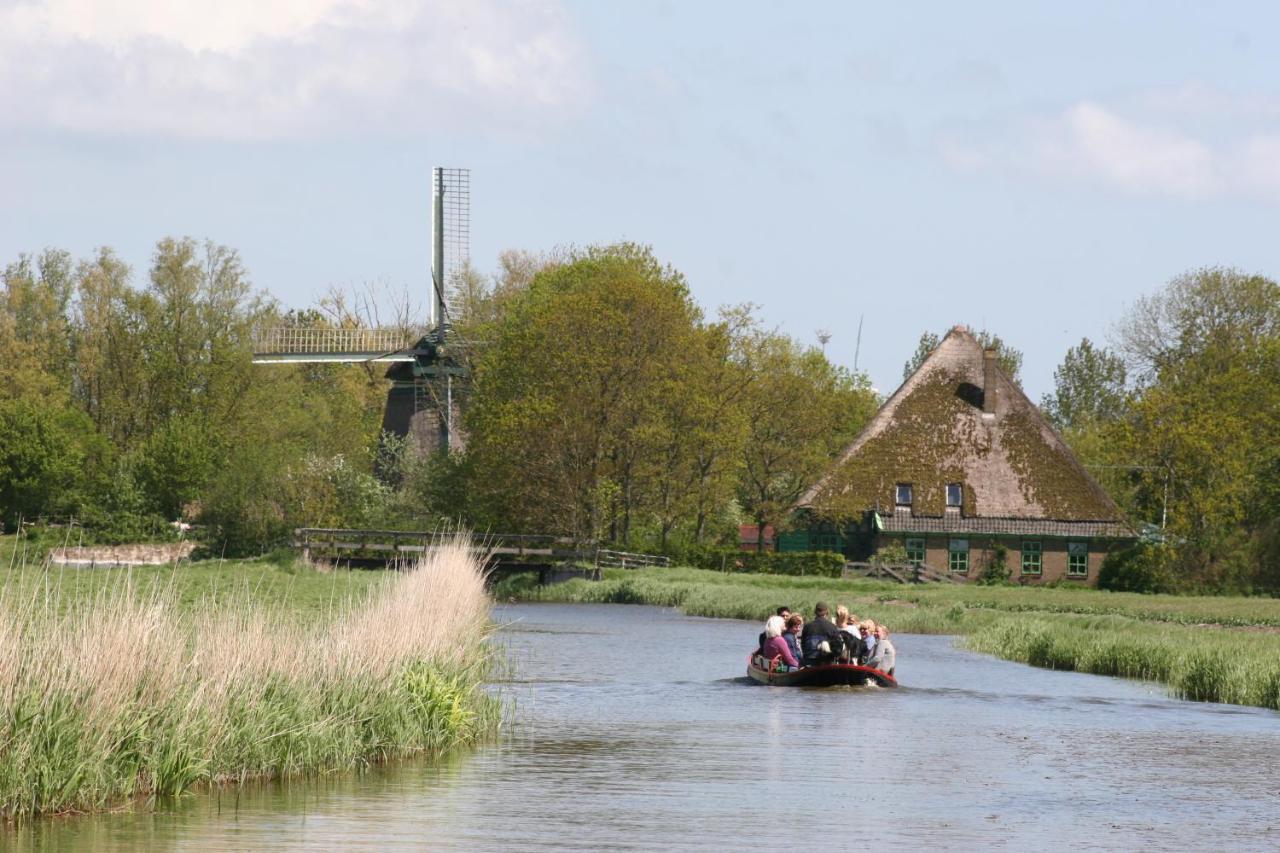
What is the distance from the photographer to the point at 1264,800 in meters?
20.1

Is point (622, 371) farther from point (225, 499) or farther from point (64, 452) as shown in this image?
point (64, 452)

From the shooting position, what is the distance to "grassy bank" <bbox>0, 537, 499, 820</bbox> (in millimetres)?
16047

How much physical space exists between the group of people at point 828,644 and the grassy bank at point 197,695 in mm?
9572

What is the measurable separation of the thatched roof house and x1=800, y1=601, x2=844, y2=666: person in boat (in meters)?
41.8

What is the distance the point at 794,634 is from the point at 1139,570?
39.0 meters

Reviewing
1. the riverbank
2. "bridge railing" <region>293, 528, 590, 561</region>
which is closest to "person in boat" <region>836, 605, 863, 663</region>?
the riverbank

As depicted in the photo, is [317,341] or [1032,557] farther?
[317,341]

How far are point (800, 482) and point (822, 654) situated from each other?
171ft

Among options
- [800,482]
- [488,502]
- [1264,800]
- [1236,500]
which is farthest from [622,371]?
[1264,800]

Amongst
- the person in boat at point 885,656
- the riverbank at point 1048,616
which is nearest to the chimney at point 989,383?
the riverbank at point 1048,616

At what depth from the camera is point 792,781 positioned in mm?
20891

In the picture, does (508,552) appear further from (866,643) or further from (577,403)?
(866,643)

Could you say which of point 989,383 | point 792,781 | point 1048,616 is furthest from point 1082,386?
point 792,781

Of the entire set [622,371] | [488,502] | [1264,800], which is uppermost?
[622,371]
